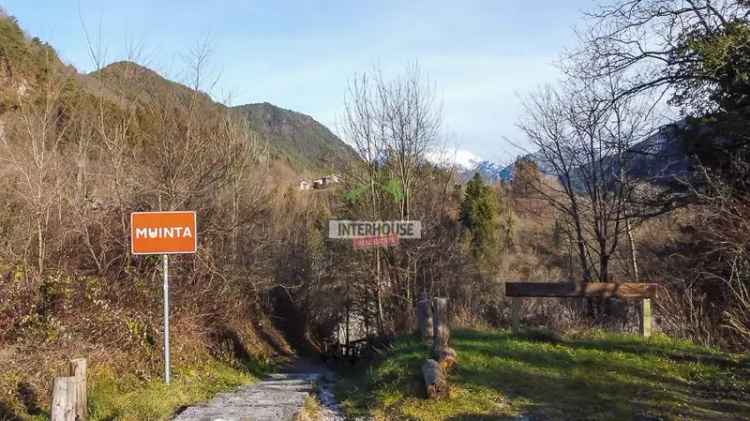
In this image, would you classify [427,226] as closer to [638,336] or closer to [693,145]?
[693,145]

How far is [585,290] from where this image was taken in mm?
10172

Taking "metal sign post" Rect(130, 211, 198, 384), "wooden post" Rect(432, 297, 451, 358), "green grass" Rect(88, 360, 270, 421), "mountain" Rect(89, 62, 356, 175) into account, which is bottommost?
"green grass" Rect(88, 360, 270, 421)

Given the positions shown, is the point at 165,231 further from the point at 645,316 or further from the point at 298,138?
the point at 298,138

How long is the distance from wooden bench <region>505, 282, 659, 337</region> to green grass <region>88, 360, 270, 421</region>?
17.7 ft

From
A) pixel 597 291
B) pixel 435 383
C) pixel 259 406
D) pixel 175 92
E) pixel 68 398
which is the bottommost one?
pixel 259 406

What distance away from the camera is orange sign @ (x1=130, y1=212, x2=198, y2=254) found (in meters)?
8.29

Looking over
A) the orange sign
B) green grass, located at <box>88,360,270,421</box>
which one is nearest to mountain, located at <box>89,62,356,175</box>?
the orange sign

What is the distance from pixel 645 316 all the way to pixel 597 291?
2.82 ft

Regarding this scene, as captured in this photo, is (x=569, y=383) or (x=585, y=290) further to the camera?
(x=585, y=290)

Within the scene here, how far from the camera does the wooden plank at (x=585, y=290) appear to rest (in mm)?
10023

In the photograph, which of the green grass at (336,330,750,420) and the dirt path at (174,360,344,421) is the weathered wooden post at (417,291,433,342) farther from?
the dirt path at (174,360,344,421)

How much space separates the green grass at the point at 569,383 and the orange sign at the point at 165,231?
3.18 meters

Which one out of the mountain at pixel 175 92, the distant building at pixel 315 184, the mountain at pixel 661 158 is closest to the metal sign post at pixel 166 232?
the mountain at pixel 175 92

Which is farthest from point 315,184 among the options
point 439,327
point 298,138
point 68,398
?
point 68,398
